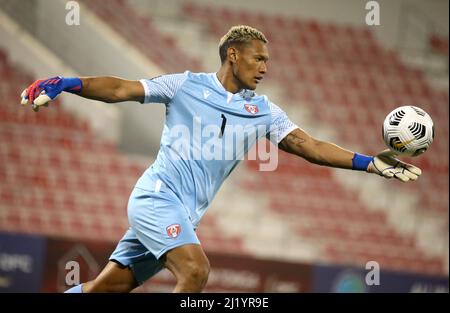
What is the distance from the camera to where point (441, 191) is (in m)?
12.7

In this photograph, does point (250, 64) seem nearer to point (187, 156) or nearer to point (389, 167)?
point (187, 156)

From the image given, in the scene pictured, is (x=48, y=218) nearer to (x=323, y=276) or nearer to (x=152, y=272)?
(x=323, y=276)

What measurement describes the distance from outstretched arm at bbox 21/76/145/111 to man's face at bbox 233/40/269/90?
2.42 ft

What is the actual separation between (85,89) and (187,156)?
31.7 inches

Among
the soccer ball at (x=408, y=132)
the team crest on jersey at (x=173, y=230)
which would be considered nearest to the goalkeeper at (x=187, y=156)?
the team crest on jersey at (x=173, y=230)

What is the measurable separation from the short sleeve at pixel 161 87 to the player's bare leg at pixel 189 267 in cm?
100

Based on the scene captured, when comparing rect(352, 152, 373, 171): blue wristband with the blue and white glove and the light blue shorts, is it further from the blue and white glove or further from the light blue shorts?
the blue and white glove

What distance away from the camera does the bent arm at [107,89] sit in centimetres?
498

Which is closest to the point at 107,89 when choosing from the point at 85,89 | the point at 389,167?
the point at 85,89

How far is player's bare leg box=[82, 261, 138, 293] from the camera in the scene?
541 cm

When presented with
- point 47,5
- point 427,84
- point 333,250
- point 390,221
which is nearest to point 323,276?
point 333,250

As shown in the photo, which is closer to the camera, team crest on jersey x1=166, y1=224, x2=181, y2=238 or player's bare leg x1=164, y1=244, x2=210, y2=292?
player's bare leg x1=164, y1=244, x2=210, y2=292

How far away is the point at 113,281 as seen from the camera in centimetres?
543

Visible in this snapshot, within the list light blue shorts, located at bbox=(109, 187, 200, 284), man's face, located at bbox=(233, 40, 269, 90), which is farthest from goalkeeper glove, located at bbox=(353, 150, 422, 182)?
light blue shorts, located at bbox=(109, 187, 200, 284)
